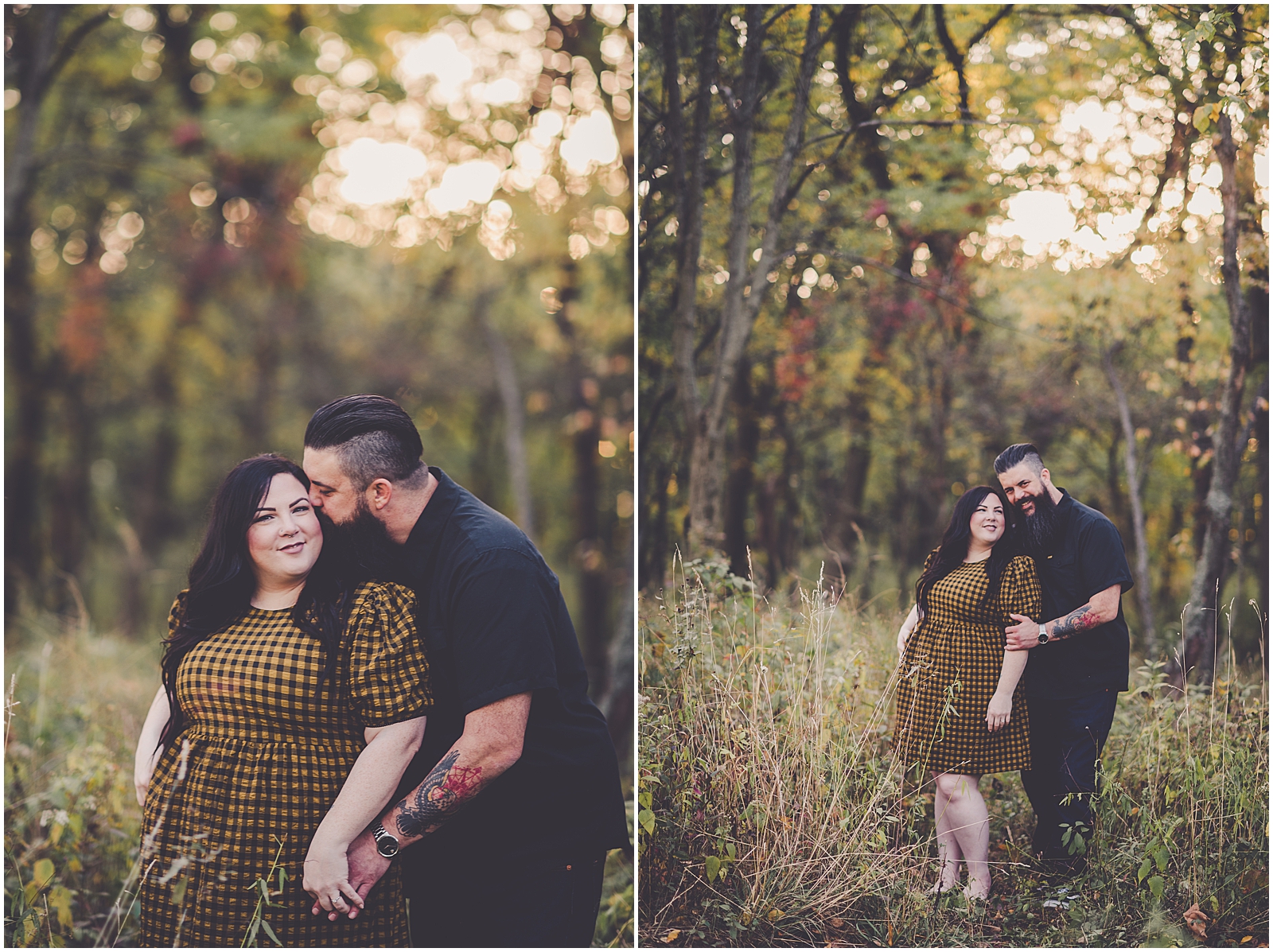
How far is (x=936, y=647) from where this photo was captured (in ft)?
10.1

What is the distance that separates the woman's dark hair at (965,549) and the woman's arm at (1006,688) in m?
0.22

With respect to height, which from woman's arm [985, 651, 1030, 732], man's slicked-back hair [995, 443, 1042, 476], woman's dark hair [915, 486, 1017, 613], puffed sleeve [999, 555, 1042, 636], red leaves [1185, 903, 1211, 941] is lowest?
red leaves [1185, 903, 1211, 941]

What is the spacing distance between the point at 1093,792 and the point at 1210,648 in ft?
→ 2.37

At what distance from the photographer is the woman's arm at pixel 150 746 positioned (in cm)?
268

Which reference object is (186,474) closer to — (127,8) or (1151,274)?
(127,8)

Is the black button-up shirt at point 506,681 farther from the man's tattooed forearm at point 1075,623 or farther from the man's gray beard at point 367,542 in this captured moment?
the man's tattooed forearm at point 1075,623

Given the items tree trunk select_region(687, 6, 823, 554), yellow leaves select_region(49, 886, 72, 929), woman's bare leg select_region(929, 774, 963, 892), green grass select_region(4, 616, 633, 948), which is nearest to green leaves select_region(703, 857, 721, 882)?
green grass select_region(4, 616, 633, 948)

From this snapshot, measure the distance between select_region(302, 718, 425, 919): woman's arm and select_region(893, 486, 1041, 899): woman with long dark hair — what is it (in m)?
1.80

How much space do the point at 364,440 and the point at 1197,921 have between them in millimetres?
3447

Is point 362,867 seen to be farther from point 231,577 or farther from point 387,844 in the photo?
point 231,577

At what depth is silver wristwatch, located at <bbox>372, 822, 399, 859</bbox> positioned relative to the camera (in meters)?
2.50

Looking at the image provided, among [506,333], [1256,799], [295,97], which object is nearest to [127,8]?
[295,97]

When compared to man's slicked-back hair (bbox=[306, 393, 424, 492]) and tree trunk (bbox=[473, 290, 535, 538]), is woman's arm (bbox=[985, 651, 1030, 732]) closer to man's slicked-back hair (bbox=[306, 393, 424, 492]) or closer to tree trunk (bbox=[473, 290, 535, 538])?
man's slicked-back hair (bbox=[306, 393, 424, 492])

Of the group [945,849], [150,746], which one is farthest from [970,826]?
[150,746]
